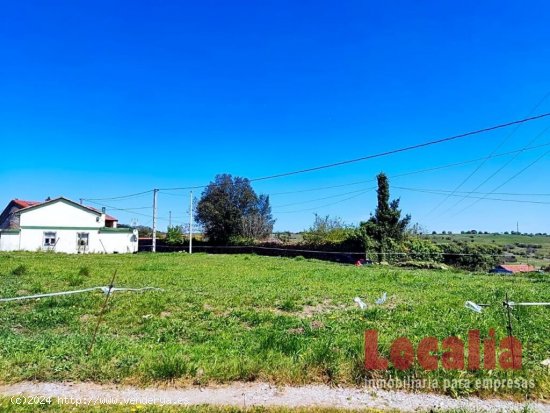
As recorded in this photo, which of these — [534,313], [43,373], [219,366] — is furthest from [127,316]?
[534,313]

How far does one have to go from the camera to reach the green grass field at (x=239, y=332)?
434cm

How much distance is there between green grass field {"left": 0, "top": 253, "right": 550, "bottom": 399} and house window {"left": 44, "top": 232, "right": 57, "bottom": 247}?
29.0m

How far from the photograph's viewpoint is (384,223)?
1265 inches

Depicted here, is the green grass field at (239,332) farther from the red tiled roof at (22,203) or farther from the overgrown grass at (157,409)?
the red tiled roof at (22,203)

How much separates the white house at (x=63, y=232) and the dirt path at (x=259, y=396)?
1448 inches

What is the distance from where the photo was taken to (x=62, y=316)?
7.17 m

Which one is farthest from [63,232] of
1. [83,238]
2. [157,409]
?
[157,409]

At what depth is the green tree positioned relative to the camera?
31497 mm

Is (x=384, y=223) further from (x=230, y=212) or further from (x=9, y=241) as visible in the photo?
(x=9, y=241)

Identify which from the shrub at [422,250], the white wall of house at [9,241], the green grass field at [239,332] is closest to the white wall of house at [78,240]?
the white wall of house at [9,241]

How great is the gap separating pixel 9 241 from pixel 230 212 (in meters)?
22.7

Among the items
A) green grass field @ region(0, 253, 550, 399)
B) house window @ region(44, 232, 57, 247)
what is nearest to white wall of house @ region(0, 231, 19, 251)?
house window @ region(44, 232, 57, 247)

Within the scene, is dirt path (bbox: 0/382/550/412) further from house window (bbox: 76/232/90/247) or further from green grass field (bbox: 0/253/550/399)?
house window (bbox: 76/232/90/247)

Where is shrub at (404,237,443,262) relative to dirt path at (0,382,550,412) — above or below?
above
